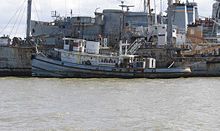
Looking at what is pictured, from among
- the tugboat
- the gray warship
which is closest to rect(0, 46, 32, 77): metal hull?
the gray warship

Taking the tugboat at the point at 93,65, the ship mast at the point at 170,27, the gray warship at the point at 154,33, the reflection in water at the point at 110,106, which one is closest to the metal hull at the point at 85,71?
the tugboat at the point at 93,65

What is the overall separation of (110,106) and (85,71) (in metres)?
23.6

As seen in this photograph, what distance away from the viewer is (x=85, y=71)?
55.4 metres

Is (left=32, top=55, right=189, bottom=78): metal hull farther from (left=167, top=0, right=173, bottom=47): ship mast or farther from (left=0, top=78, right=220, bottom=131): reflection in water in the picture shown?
(left=0, top=78, right=220, bottom=131): reflection in water

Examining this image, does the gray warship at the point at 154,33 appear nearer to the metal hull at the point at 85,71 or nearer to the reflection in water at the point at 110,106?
the metal hull at the point at 85,71

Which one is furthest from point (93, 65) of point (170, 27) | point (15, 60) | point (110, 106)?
point (110, 106)

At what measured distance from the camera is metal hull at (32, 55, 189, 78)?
54.6 meters

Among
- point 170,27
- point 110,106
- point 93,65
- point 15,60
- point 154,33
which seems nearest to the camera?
point 110,106

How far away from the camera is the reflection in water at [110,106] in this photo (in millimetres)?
26312

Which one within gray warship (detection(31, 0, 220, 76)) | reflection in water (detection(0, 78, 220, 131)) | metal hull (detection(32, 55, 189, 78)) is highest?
gray warship (detection(31, 0, 220, 76))

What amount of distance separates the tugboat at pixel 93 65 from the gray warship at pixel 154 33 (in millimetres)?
3089

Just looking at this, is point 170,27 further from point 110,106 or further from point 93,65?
point 110,106

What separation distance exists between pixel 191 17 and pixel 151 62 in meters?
23.5

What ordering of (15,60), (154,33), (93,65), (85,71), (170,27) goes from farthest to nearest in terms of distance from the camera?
(154,33)
(170,27)
(15,60)
(93,65)
(85,71)
